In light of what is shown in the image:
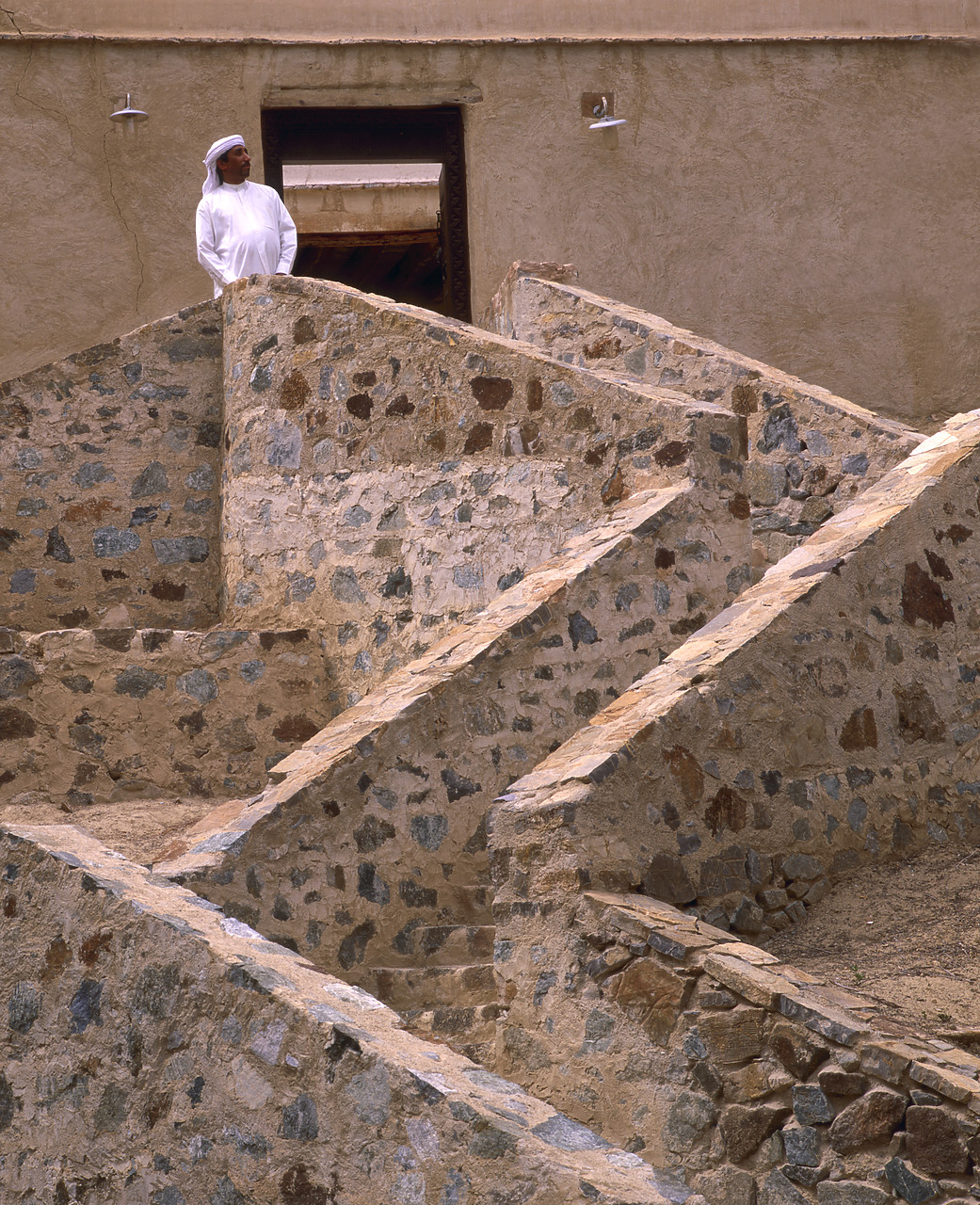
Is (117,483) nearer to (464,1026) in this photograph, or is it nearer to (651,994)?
(464,1026)

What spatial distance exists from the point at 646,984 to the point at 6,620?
4438 mm

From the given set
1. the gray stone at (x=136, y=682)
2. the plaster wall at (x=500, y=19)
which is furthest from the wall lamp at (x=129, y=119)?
the gray stone at (x=136, y=682)

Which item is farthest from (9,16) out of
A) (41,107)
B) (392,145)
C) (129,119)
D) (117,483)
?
(117,483)

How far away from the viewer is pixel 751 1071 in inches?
129

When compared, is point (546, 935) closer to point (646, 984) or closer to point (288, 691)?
point (646, 984)

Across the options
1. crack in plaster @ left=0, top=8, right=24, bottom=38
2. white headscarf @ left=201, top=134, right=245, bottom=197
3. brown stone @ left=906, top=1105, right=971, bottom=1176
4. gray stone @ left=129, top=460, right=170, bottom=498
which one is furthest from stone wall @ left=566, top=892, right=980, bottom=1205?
crack in plaster @ left=0, top=8, right=24, bottom=38

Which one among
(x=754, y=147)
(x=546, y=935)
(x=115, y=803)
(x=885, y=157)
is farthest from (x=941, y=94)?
(x=546, y=935)

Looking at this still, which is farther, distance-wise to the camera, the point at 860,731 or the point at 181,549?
the point at 181,549

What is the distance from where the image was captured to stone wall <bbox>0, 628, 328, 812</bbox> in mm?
6094

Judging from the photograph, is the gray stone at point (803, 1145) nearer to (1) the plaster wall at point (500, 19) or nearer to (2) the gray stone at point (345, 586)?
(2) the gray stone at point (345, 586)

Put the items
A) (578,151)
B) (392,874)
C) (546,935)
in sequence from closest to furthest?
(546,935) < (392,874) < (578,151)

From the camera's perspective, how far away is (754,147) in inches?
455

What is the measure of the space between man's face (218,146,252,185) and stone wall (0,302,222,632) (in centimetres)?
144

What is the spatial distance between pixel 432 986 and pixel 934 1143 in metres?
1.66
